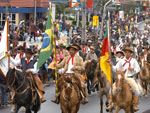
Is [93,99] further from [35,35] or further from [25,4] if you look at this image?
[25,4]

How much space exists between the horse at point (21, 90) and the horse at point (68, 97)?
1.10m

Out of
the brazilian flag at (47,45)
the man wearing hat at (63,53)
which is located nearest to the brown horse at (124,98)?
the brazilian flag at (47,45)

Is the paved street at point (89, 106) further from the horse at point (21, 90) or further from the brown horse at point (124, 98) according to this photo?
the horse at point (21, 90)

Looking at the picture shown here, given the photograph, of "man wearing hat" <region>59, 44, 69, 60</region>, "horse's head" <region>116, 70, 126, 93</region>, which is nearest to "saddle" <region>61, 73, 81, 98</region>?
"horse's head" <region>116, 70, 126, 93</region>

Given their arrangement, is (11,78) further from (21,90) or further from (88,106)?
(88,106)

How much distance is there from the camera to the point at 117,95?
14.1 metres

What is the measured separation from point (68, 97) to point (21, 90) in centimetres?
148

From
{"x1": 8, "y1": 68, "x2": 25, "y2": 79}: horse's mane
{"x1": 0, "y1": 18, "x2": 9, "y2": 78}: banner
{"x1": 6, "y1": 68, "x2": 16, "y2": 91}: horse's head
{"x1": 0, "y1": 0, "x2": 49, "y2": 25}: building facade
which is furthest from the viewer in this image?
{"x1": 0, "y1": 0, "x2": 49, "y2": 25}: building facade

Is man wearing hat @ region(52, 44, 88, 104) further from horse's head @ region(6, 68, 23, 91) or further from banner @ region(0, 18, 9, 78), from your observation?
banner @ region(0, 18, 9, 78)

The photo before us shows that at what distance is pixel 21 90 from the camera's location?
1399 cm

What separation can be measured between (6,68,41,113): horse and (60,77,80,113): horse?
1.10 metres

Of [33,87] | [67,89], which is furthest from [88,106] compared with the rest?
[67,89]

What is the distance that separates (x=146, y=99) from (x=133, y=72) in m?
6.28

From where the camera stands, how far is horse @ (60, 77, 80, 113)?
531 inches
